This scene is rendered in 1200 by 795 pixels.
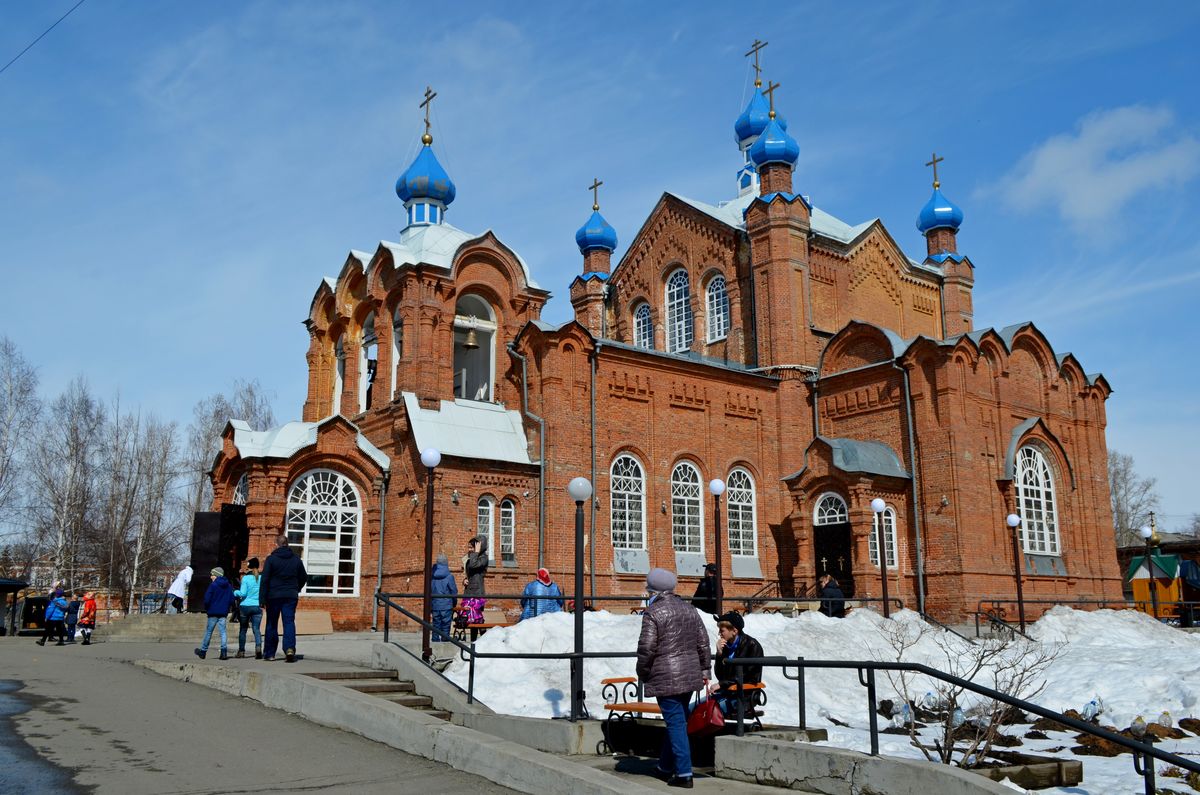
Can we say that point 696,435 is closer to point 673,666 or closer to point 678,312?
point 678,312

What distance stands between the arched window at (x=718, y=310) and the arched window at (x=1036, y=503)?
8.12m

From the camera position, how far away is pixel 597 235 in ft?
103

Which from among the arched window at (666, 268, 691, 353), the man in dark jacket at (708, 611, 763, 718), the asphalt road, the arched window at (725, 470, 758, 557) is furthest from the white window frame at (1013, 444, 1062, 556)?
the asphalt road

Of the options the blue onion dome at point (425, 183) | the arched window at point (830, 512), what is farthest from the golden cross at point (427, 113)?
the arched window at point (830, 512)

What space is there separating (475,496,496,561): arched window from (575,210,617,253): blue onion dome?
1276 centimetres

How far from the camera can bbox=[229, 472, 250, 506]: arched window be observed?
20.4m

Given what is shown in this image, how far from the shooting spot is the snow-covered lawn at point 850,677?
942 centimetres

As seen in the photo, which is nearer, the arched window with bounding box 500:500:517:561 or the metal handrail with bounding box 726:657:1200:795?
the metal handrail with bounding box 726:657:1200:795

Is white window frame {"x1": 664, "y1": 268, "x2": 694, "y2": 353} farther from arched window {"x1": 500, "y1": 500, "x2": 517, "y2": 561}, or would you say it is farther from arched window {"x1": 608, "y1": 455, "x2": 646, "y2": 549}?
arched window {"x1": 500, "y1": 500, "x2": 517, "y2": 561}

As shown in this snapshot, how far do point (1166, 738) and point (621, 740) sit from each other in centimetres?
561

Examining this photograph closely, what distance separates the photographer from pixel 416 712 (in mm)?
9102

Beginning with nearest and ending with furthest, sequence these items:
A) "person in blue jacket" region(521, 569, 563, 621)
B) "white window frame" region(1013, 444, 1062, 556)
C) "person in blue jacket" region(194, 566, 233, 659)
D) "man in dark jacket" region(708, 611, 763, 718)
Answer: "man in dark jacket" region(708, 611, 763, 718) < "person in blue jacket" region(194, 566, 233, 659) < "person in blue jacket" region(521, 569, 563, 621) < "white window frame" region(1013, 444, 1062, 556)

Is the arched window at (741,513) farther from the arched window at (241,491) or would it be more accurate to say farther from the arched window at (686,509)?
the arched window at (241,491)

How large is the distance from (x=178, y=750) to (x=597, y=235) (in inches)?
976
